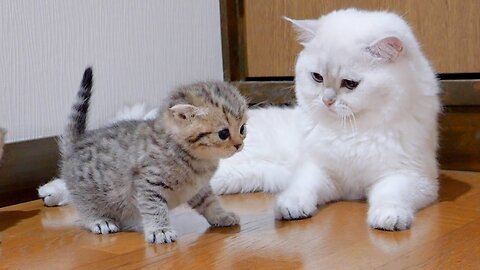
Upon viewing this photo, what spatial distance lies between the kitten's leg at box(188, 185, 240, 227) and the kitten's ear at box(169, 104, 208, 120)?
0.25 metres

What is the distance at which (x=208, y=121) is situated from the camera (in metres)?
1.50

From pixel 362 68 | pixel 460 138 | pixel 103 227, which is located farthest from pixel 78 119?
pixel 460 138

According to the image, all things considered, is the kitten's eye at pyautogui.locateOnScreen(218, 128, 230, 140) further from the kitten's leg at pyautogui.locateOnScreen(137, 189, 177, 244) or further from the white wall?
the white wall

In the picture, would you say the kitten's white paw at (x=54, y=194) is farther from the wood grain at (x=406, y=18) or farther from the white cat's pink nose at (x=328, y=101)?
the wood grain at (x=406, y=18)

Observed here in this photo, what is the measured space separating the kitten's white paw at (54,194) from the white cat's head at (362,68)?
0.84m

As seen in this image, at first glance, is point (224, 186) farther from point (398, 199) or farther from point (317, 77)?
point (398, 199)

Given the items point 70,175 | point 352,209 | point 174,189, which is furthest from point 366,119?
point 70,175

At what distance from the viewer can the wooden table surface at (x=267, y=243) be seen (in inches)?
54.6

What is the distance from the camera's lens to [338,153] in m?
1.90

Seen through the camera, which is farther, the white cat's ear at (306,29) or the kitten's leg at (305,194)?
the white cat's ear at (306,29)

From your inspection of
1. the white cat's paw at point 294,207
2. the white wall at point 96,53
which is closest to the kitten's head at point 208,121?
the white cat's paw at point 294,207

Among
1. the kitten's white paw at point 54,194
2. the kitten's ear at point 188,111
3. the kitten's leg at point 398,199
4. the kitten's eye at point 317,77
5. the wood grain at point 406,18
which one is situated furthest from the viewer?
the wood grain at point 406,18

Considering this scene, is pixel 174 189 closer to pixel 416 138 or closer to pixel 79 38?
pixel 416 138

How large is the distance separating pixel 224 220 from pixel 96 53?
0.91m
